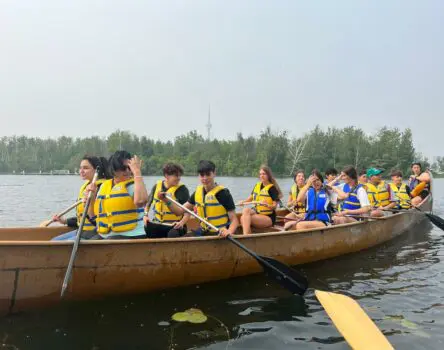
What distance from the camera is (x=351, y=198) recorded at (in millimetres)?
7848

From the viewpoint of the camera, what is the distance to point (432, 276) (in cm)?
628

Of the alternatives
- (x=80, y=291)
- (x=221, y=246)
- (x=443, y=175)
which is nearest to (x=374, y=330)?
(x=221, y=246)

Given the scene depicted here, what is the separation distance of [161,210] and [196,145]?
212 ft

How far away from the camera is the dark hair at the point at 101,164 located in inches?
196

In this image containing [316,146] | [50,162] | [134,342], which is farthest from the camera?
[50,162]

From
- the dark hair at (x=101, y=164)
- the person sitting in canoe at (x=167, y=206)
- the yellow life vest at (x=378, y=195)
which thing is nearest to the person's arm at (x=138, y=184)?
the dark hair at (x=101, y=164)

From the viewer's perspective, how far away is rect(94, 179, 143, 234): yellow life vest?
14.7 feet

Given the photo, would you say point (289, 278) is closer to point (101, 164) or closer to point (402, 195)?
point (101, 164)

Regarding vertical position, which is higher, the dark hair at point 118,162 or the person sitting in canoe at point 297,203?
the dark hair at point 118,162

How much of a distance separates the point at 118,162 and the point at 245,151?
59416mm

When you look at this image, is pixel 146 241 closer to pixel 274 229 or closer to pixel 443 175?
pixel 274 229

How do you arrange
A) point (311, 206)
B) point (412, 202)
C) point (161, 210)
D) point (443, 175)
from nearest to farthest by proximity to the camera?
point (161, 210) → point (311, 206) → point (412, 202) → point (443, 175)

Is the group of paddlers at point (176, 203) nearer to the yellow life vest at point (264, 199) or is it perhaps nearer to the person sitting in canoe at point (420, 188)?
the yellow life vest at point (264, 199)

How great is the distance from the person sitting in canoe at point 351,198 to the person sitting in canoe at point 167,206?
3224 millimetres
